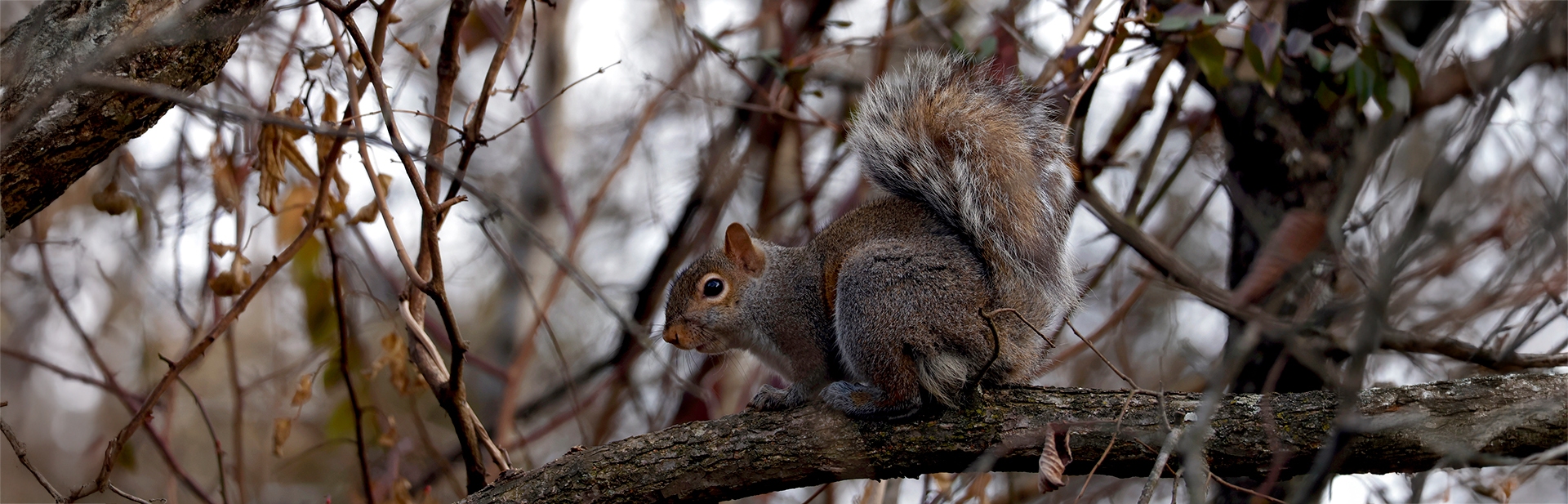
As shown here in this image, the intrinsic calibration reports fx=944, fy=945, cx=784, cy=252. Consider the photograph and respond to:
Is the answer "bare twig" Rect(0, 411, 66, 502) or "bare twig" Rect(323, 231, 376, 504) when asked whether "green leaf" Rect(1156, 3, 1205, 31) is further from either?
"bare twig" Rect(0, 411, 66, 502)

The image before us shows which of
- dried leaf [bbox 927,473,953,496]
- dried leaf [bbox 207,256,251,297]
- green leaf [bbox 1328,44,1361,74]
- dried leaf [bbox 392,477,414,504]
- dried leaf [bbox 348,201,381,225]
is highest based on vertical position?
green leaf [bbox 1328,44,1361,74]

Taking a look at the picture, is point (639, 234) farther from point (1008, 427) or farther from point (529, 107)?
point (1008, 427)

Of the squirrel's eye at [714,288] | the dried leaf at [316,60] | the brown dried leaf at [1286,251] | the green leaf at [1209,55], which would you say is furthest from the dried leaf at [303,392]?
the green leaf at [1209,55]

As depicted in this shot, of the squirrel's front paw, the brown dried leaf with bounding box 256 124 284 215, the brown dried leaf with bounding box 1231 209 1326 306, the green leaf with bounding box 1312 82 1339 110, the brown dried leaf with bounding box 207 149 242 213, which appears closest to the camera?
the brown dried leaf with bounding box 1231 209 1326 306

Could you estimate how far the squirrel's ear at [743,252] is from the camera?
9.27 feet

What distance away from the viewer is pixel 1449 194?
2.50 m

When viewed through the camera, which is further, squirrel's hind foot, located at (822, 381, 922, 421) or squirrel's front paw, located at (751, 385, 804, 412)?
squirrel's front paw, located at (751, 385, 804, 412)

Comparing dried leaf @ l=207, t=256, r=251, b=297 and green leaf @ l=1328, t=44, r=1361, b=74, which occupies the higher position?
green leaf @ l=1328, t=44, r=1361, b=74

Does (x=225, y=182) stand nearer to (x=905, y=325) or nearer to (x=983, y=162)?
(x=905, y=325)

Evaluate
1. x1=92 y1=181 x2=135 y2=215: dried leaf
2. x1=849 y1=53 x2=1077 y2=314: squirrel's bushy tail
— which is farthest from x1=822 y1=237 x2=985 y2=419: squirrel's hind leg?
x1=92 y1=181 x2=135 y2=215: dried leaf

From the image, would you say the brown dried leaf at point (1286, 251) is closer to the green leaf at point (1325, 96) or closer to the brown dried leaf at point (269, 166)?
the green leaf at point (1325, 96)

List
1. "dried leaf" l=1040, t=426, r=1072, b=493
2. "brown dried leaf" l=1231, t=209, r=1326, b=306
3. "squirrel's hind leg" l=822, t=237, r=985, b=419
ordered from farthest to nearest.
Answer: "squirrel's hind leg" l=822, t=237, r=985, b=419 < "dried leaf" l=1040, t=426, r=1072, b=493 < "brown dried leaf" l=1231, t=209, r=1326, b=306

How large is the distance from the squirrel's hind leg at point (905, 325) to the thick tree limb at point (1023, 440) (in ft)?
0.24

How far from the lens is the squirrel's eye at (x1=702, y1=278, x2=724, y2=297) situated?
2.81 metres
